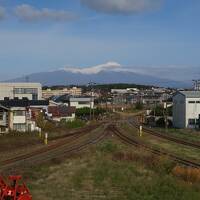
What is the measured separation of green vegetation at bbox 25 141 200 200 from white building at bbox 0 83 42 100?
100621 mm

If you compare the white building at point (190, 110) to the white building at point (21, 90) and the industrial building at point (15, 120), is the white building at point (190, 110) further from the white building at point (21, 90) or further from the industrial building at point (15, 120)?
the white building at point (21, 90)

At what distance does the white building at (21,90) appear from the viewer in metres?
126

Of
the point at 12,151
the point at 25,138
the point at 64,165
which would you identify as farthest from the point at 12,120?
the point at 64,165

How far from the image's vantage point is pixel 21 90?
128375 millimetres

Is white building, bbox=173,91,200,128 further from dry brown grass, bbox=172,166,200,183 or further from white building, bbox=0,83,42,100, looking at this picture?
white building, bbox=0,83,42,100

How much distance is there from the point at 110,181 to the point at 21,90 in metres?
110

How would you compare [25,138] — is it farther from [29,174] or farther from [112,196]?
[112,196]

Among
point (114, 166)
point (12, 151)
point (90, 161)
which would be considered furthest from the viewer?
point (12, 151)

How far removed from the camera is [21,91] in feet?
421

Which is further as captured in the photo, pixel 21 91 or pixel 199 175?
pixel 21 91

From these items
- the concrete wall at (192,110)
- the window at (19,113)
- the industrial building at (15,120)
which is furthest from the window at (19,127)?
the concrete wall at (192,110)

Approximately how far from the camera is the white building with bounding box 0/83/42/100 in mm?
126062

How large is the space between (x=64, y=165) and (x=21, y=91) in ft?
343

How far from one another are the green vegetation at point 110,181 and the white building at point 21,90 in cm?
10062
